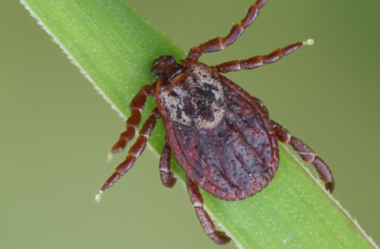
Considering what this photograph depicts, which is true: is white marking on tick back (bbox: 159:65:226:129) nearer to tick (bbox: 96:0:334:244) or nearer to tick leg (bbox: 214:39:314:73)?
tick (bbox: 96:0:334:244)

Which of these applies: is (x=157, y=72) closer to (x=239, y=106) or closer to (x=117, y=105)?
(x=117, y=105)

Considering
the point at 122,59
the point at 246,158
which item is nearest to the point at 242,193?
the point at 246,158

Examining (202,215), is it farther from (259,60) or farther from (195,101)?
(259,60)

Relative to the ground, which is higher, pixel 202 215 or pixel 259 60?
pixel 259 60

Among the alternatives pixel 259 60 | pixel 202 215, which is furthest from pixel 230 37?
pixel 202 215

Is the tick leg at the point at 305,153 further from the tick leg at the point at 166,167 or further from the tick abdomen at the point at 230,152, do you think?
the tick leg at the point at 166,167

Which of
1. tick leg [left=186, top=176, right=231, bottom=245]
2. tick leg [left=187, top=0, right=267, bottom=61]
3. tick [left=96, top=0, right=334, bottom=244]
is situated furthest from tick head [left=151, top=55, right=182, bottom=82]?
tick leg [left=186, top=176, right=231, bottom=245]

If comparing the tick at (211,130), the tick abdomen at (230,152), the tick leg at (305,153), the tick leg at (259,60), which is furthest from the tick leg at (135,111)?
the tick leg at (305,153)
